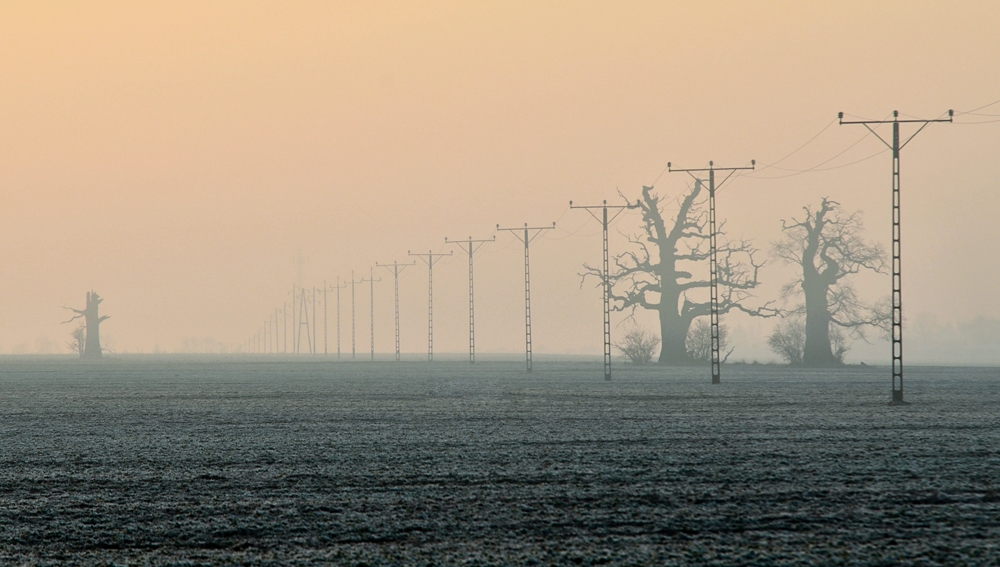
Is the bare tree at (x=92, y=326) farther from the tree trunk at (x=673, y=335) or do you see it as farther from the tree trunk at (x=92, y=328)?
the tree trunk at (x=673, y=335)

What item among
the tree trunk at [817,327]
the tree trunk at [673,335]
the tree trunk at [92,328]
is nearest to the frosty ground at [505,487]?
the tree trunk at [817,327]

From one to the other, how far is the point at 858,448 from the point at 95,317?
118500mm

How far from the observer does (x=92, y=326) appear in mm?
127250

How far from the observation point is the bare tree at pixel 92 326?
125188 mm

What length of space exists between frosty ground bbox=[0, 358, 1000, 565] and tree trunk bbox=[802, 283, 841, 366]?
4515 cm

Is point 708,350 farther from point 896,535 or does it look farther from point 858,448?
point 896,535

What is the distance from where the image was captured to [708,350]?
8662cm

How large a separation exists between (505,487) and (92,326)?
120 metres

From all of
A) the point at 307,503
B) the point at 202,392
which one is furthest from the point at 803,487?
the point at 202,392

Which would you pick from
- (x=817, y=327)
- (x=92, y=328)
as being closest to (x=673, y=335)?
(x=817, y=327)

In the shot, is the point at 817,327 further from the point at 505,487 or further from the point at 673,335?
the point at 505,487

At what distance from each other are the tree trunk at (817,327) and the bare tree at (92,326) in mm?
75003

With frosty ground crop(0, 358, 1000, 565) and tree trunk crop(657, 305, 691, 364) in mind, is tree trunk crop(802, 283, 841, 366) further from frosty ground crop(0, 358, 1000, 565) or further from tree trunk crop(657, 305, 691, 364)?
frosty ground crop(0, 358, 1000, 565)

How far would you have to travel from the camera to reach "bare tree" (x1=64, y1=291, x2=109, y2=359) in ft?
411
